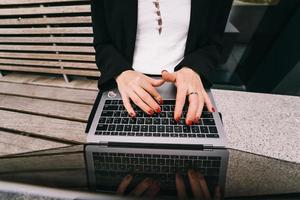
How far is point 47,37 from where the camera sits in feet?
6.48

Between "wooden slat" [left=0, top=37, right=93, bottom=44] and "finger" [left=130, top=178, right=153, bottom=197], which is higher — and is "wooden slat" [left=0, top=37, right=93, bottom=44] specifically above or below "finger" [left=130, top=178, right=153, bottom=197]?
below

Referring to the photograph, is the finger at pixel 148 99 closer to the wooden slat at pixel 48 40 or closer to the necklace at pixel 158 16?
the necklace at pixel 158 16

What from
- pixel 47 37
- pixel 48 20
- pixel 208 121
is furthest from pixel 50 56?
pixel 208 121

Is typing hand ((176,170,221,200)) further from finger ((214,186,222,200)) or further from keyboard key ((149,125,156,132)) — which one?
keyboard key ((149,125,156,132))

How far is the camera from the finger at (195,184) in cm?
49

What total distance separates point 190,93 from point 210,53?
0.94 ft

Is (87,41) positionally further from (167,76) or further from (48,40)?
(167,76)

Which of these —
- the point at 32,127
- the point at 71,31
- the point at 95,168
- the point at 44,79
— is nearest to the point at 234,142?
the point at 95,168

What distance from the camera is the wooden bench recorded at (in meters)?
1.80

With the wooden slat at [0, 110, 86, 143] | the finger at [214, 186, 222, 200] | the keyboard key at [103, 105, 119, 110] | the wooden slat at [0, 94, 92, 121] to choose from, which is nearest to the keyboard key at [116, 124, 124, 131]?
the keyboard key at [103, 105, 119, 110]

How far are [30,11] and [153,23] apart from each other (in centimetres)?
137

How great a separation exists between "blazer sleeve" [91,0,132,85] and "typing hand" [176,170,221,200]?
1.57 ft

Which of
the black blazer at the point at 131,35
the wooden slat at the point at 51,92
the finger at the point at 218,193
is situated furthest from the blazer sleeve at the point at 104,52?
the wooden slat at the point at 51,92

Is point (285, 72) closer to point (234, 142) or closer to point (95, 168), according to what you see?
point (234, 142)
